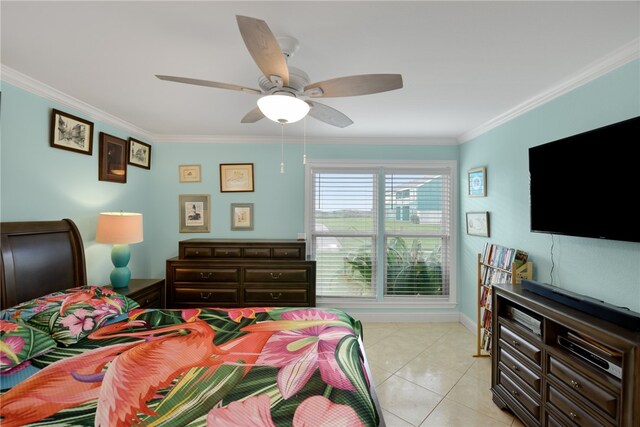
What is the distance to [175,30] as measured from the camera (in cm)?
153

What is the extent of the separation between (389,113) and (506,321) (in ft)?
6.83

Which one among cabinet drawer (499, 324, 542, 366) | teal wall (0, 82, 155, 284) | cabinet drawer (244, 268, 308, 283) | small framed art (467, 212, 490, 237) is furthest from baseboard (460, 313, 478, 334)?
teal wall (0, 82, 155, 284)

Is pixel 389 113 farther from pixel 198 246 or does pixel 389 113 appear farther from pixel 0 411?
pixel 0 411

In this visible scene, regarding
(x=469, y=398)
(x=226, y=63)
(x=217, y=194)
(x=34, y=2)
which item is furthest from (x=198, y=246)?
(x=469, y=398)

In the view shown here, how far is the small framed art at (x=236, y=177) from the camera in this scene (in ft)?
12.3

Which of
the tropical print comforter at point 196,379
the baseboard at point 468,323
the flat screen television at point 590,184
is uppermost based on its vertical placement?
the flat screen television at point 590,184

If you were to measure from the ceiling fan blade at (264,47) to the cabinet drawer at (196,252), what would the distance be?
243cm

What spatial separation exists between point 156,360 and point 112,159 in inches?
98.2

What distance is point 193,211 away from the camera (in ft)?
12.3

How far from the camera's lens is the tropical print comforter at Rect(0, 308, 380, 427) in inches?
42.1

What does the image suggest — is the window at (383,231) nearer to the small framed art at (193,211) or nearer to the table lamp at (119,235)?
the small framed art at (193,211)

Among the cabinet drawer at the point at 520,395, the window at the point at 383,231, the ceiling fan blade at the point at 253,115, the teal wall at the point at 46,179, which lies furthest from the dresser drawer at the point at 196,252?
the cabinet drawer at the point at 520,395

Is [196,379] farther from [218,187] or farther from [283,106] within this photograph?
[218,187]

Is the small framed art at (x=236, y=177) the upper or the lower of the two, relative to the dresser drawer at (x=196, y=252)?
upper
